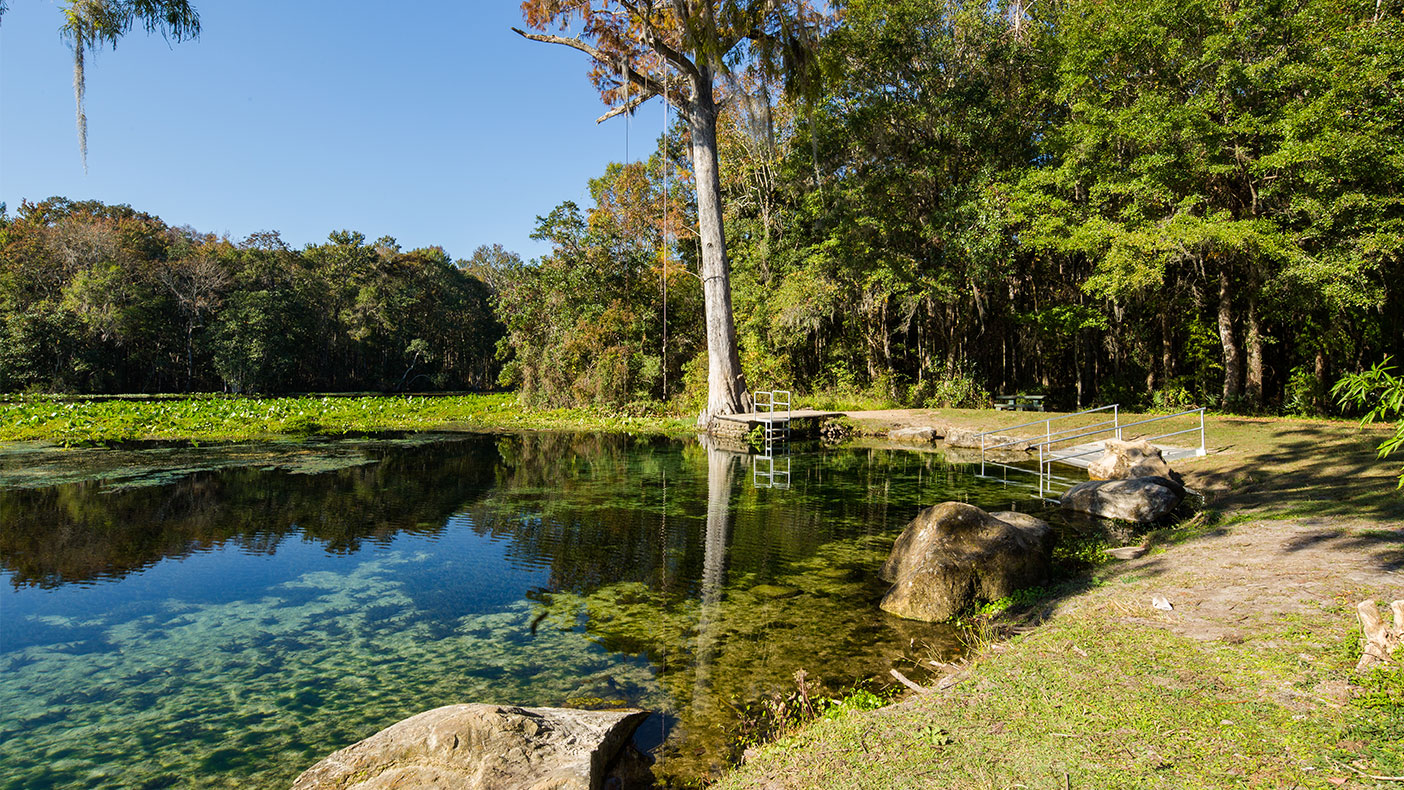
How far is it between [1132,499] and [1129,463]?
8.05 feet

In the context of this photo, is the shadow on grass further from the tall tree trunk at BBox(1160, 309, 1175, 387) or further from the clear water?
the tall tree trunk at BBox(1160, 309, 1175, 387)

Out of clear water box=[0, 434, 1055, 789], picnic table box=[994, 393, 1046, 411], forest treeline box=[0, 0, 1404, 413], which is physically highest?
forest treeline box=[0, 0, 1404, 413]

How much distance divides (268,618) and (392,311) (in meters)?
49.9

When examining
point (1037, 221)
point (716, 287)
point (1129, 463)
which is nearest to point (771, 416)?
point (716, 287)

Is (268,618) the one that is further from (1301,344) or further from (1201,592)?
(1301,344)

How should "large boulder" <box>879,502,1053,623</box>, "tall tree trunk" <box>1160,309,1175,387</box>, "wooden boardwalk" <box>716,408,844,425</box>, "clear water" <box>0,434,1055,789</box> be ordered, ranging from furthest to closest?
"tall tree trunk" <box>1160,309,1175,387</box> → "wooden boardwalk" <box>716,408,844,425</box> → "large boulder" <box>879,502,1053,623</box> → "clear water" <box>0,434,1055,789</box>

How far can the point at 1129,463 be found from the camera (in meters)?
10.2

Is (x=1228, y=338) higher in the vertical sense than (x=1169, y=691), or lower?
higher

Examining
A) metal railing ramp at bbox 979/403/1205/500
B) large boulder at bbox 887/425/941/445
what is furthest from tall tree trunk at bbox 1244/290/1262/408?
large boulder at bbox 887/425/941/445

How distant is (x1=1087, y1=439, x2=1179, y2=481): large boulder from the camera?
937 centimetres

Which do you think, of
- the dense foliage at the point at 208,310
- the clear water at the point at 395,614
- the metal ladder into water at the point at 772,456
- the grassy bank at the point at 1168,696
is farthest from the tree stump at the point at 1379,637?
the dense foliage at the point at 208,310

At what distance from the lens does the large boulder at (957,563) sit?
5.48m

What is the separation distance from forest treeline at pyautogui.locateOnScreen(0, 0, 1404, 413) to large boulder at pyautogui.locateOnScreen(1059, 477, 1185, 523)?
8.98 metres

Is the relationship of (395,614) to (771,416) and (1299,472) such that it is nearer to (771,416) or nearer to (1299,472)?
(1299,472)
